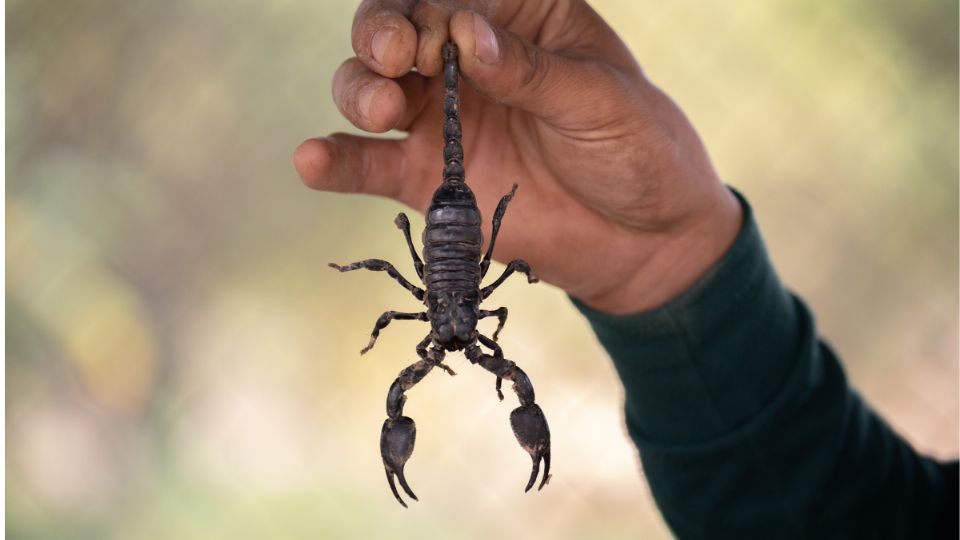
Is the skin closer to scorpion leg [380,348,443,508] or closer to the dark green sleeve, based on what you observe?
the dark green sleeve

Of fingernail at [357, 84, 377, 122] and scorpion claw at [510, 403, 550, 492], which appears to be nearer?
scorpion claw at [510, 403, 550, 492]

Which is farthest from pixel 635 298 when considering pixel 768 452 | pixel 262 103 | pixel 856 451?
pixel 262 103

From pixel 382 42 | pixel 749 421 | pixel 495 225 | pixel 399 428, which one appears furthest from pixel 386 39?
pixel 749 421

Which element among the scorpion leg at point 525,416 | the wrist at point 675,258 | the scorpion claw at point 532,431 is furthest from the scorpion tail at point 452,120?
the wrist at point 675,258

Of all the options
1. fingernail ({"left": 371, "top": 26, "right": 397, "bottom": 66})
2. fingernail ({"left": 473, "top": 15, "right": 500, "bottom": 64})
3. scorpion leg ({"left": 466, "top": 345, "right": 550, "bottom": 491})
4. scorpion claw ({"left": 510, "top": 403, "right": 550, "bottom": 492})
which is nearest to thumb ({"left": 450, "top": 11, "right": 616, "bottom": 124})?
fingernail ({"left": 473, "top": 15, "right": 500, "bottom": 64})

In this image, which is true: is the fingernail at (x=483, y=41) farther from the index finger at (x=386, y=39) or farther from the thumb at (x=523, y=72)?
the index finger at (x=386, y=39)

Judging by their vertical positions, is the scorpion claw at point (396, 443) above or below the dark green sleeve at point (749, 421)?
below

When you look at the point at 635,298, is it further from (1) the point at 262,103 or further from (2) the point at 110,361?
(2) the point at 110,361
